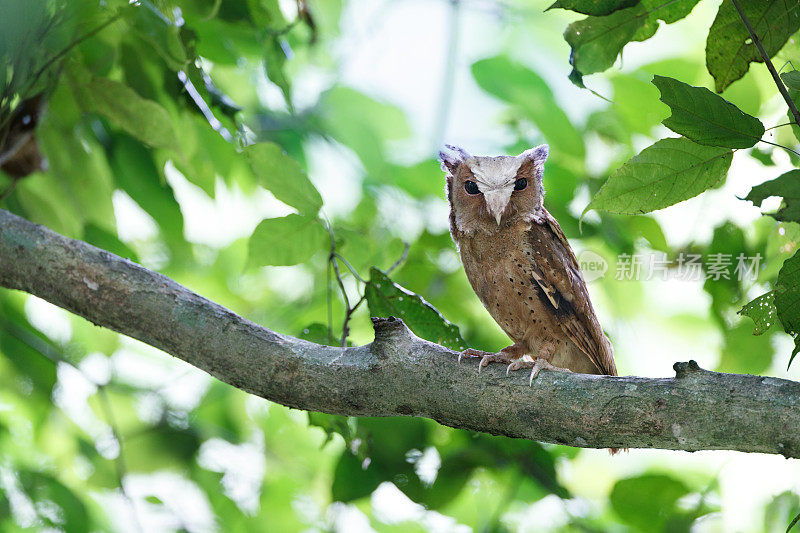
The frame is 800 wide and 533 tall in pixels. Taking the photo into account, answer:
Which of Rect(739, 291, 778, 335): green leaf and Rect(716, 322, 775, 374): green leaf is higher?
Rect(716, 322, 775, 374): green leaf

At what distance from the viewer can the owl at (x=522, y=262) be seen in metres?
2.18

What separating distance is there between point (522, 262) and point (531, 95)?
110 centimetres

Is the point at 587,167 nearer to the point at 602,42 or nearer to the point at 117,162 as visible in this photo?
the point at 602,42

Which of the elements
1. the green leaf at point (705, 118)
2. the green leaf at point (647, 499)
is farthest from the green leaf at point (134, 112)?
the green leaf at point (647, 499)

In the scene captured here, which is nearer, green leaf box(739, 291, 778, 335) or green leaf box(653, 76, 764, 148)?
green leaf box(653, 76, 764, 148)

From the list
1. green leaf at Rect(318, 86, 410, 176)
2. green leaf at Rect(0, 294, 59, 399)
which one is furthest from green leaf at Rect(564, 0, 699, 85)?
green leaf at Rect(0, 294, 59, 399)

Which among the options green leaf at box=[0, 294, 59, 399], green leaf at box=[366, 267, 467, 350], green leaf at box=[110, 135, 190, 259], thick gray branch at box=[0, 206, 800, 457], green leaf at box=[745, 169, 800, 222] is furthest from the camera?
green leaf at box=[0, 294, 59, 399]

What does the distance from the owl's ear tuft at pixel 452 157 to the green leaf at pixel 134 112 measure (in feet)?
2.77

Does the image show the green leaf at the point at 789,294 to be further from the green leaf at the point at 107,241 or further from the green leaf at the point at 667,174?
the green leaf at the point at 107,241

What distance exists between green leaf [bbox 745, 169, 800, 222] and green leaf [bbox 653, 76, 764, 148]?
0.32ft

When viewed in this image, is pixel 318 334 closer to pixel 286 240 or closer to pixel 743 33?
pixel 286 240

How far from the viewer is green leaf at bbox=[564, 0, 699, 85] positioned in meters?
1.61

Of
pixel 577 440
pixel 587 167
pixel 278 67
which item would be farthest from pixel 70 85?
pixel 587 167

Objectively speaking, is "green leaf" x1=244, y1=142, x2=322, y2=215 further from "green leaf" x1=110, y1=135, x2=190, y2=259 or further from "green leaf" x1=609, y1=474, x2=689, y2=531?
"green leaf" x1=609, y1=474, x2=689, y2=531
